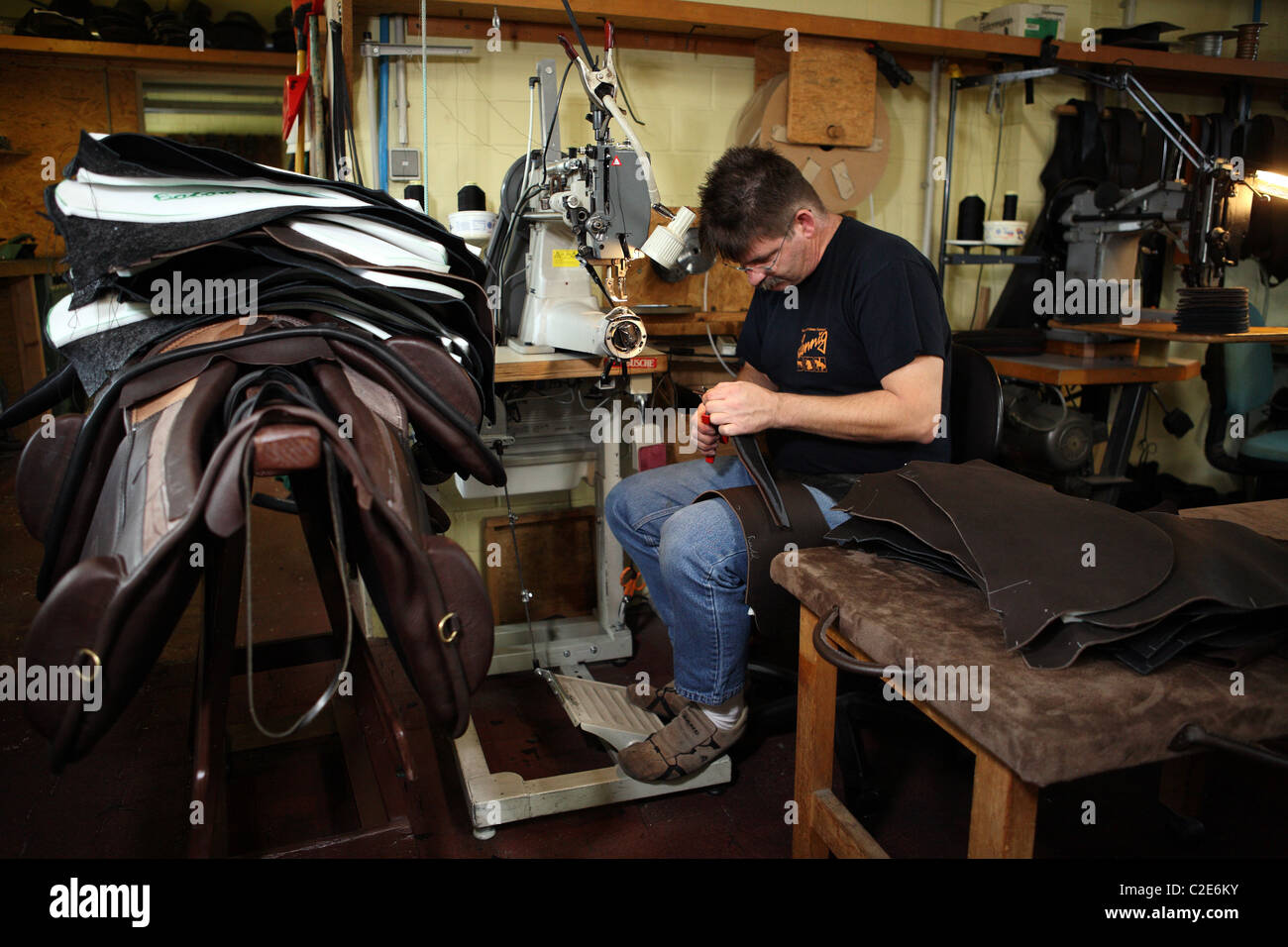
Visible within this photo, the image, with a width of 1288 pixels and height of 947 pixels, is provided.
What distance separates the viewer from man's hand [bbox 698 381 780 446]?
5.54 feet

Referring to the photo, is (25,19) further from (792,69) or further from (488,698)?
(488,698)

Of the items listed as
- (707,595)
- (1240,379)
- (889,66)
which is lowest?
(707,595)

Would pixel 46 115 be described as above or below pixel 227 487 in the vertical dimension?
above

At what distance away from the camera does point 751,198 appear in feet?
5.89

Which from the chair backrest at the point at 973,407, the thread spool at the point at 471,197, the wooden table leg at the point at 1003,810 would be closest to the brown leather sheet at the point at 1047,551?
the wooden table leg at the point at 1003,810

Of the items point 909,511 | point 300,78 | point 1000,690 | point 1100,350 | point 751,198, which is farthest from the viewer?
point 1100,350

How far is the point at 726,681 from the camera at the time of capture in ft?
6.00

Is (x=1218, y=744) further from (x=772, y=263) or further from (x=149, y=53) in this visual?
(x=149, y=53)

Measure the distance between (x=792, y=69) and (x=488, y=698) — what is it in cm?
230

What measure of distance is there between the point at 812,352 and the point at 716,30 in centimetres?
169

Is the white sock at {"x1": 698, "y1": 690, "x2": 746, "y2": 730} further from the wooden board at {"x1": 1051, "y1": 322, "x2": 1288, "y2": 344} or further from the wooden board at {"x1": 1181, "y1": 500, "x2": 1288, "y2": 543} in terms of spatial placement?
the wooden board at {"x1": 1051, "y1": 322, "x2": 1288, "y2": 344}

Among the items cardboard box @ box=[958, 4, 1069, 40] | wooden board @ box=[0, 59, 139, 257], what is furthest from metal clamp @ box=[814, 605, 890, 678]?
wooden board @ box=[0, 59, 139, 257]

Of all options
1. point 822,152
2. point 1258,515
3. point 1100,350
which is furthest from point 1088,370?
point 1258,515
